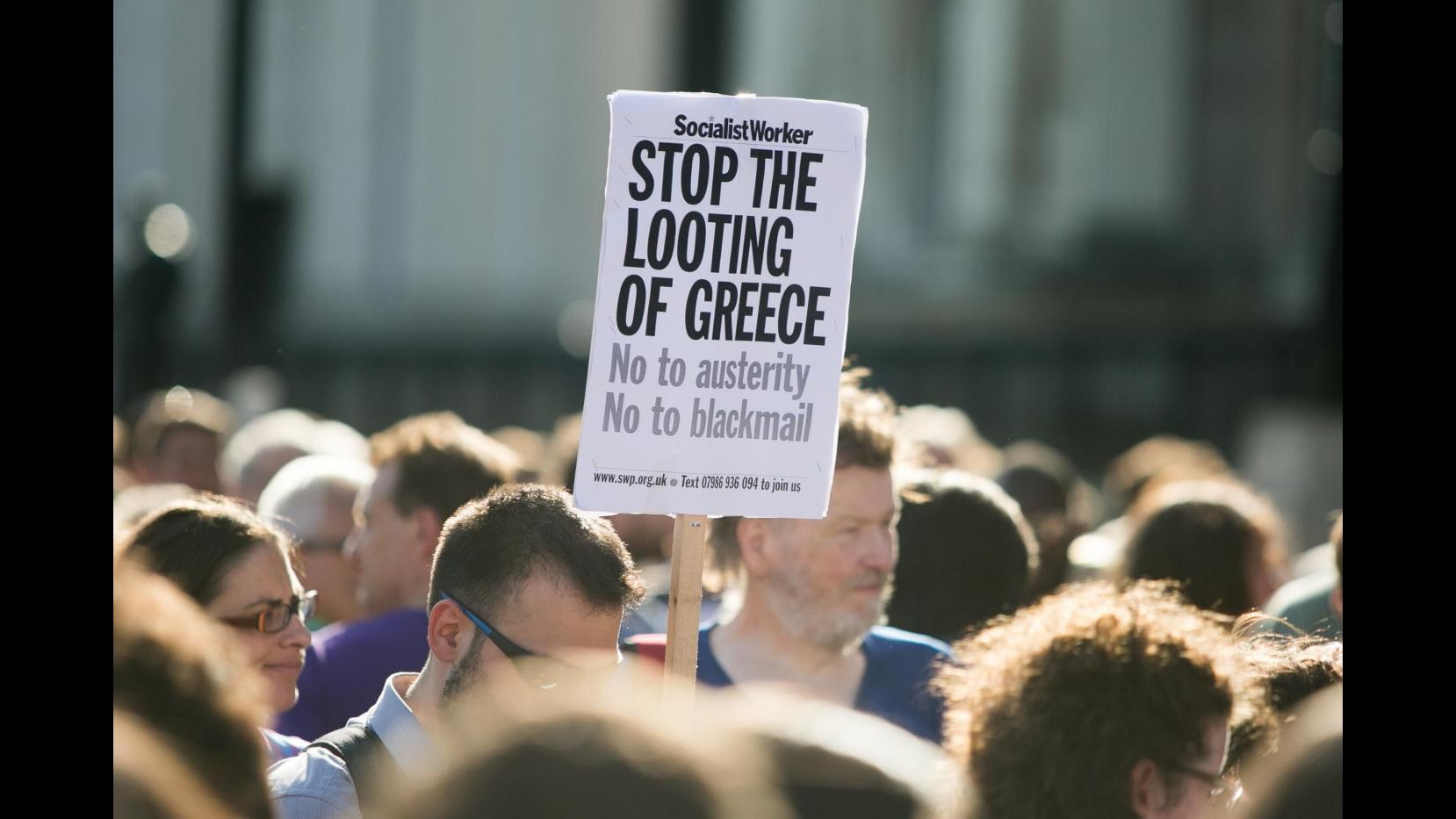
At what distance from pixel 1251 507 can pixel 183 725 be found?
3.91 m

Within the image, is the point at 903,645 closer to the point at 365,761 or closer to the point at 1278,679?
the point at 1278,679

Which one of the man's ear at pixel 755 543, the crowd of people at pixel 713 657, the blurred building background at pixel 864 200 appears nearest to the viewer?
the crowd of people at pixel 713 657

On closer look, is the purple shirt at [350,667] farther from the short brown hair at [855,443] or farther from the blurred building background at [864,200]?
the blurred building background at [864,200]

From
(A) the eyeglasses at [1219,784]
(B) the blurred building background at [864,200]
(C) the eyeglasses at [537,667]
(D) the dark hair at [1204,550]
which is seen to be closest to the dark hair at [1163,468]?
(D) the dark hair at [1204,550]

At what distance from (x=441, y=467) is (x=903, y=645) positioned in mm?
1383

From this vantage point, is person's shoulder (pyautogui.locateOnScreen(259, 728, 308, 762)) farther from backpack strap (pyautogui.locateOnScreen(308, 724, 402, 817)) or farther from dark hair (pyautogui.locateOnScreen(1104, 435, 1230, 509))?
dark hair (pyautogui.locateOnScreen(1104, 435, 1230, 509))

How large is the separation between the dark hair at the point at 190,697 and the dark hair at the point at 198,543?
125 cm

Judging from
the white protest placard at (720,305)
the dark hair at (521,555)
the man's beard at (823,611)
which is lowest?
the man's beard at (823,611)

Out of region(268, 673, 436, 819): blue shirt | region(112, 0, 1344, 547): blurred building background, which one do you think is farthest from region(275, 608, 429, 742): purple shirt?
region(112, 0, 1344, 547): blurred building background

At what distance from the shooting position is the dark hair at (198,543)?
11.6ft

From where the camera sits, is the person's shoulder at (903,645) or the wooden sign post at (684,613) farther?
the person's shoulder at (903,645)

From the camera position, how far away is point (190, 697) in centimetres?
219
